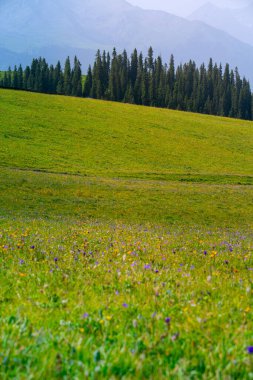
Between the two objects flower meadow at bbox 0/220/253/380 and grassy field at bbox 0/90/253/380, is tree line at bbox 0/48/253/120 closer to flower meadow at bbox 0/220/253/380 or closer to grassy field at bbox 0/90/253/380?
grassy field at bbox 0/90/253/380

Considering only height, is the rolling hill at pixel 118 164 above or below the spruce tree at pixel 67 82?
below

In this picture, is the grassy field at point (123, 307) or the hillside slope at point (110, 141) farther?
the hillside slope at point (110, 141)

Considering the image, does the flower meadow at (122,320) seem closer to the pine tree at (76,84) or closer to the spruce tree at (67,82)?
the pine tree at (76,84)

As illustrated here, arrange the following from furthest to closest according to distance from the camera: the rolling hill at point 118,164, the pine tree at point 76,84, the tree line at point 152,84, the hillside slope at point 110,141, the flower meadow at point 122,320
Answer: the pine tree at point 76,84, the tree line at point 152,84, the hillside slope at point 110,141, the rolling hill at point 118,164, the flower meadow at point 122,320

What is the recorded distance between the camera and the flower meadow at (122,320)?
296cm

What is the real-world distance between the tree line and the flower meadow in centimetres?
15987

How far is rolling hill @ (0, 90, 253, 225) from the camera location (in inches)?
1252

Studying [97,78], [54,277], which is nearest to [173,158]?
[54,277]

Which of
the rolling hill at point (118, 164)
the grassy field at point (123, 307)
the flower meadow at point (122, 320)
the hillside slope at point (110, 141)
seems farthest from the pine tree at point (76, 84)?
the flower meadow at point (122, 320)

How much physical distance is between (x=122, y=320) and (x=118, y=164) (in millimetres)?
50492

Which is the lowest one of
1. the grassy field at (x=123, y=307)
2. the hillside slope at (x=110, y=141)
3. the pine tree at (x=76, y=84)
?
the grassy field at (x=123, y=307)

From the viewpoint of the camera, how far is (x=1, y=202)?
30.0m

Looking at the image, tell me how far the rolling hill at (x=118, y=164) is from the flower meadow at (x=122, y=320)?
63.0 feet

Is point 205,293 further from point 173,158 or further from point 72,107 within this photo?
point 72,107
